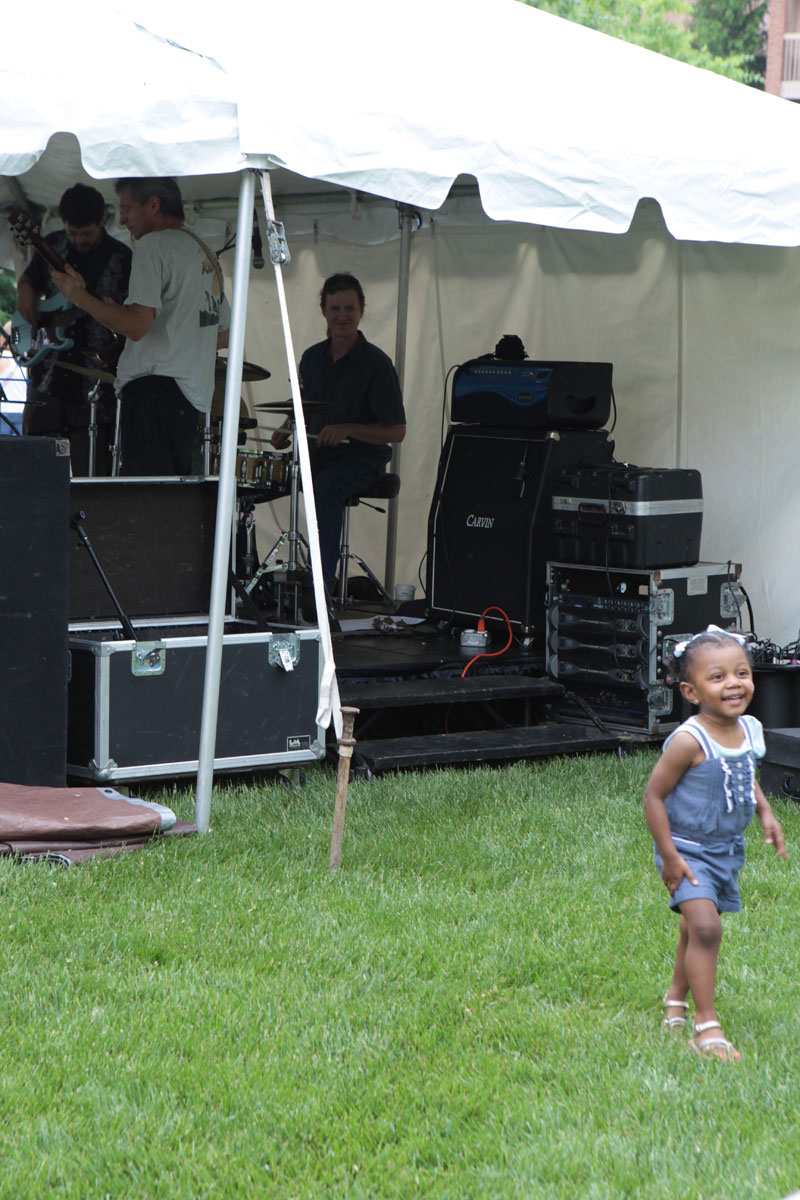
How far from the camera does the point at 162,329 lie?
21.9 feet

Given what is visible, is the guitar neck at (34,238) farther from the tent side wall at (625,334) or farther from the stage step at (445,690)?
the tent side wall at (625,334)

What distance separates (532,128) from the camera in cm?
534

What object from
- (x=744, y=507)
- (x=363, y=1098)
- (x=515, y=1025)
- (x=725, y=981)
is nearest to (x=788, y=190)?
(x=744, y=507)

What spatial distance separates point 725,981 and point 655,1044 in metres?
0.50

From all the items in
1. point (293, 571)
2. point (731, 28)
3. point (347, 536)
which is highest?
point (731, 28)

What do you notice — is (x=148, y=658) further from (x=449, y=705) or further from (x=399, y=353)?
(x=399, y=353)

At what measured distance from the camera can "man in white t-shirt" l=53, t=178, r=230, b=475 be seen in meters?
6.40

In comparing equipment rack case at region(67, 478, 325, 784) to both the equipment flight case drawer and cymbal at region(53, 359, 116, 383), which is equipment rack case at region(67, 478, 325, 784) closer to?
cymbal at region(53, 359, 116, 383)

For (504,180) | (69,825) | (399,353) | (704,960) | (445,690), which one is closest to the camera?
(704,960)

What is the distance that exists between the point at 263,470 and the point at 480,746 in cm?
237

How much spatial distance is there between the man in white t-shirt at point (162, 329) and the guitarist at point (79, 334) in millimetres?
854

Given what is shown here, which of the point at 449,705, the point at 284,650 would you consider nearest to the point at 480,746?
the point at 449,705

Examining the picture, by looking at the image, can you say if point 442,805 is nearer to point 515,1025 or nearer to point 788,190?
point 515,1025

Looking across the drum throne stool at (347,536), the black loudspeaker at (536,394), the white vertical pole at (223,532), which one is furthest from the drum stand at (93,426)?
the white vertical pole at (223,532)
